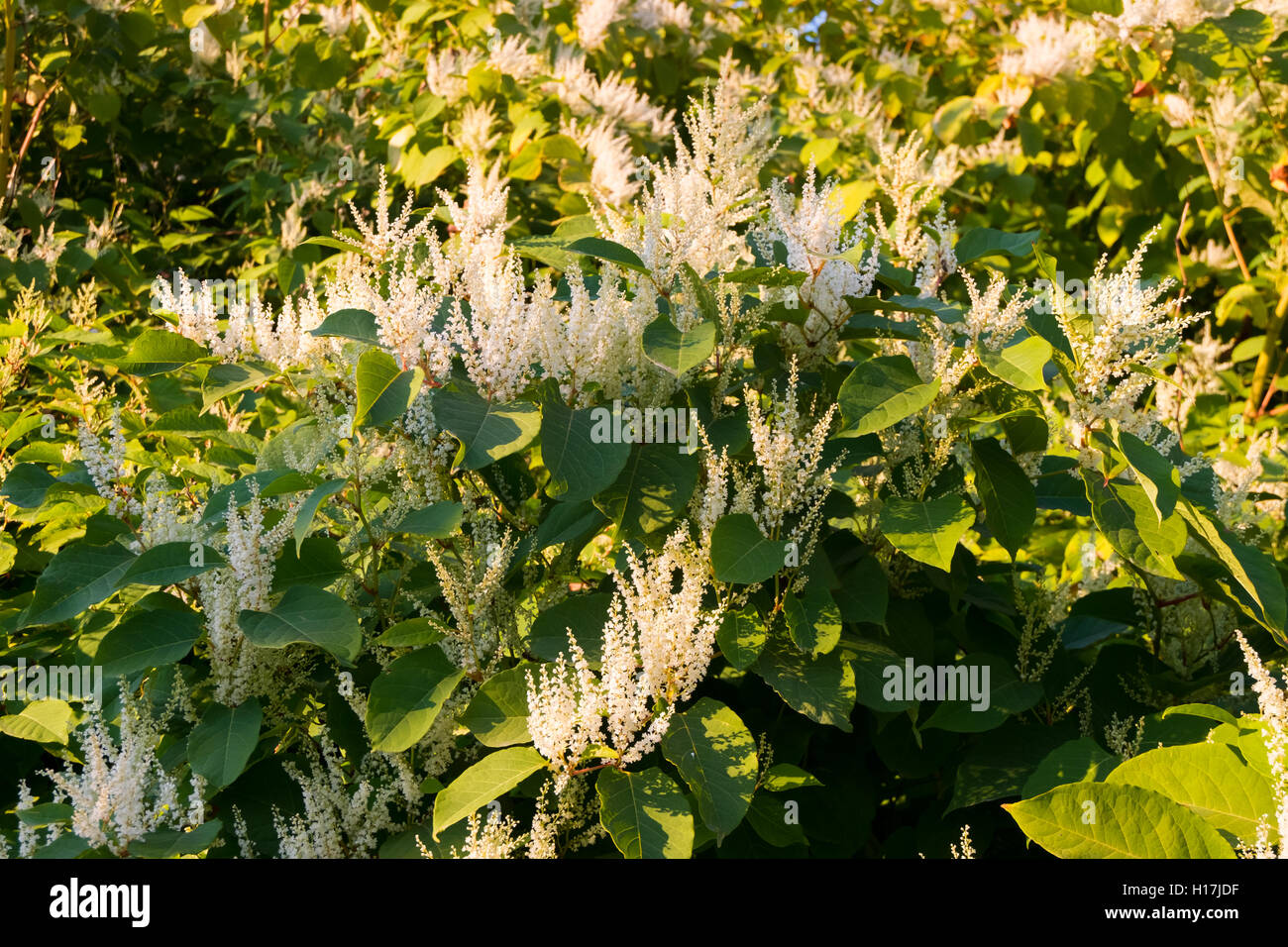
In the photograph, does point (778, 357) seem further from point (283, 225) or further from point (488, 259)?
point (283, 225)

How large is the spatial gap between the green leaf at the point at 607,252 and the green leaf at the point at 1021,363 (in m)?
0.72

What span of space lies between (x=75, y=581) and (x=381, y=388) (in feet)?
2.54

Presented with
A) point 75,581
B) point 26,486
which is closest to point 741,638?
point 75,581

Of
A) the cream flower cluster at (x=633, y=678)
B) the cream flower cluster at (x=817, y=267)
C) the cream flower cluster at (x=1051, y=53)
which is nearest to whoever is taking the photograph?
the cream flower cluster at (x=633, y=678)

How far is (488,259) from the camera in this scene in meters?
2.44

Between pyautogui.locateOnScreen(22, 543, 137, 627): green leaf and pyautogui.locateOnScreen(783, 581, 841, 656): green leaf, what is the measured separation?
4.29ft

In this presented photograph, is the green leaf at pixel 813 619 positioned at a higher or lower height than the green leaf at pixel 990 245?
lower

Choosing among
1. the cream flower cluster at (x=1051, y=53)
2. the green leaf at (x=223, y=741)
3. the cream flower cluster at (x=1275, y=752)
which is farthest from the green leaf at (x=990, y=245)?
the cream flower cluster at (x=1051, y=53)

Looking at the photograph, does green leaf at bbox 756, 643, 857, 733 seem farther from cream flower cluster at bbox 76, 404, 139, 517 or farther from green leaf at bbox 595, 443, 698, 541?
cream flower cluster at bbox 76, 404, 139, 517

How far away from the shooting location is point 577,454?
2.14 m

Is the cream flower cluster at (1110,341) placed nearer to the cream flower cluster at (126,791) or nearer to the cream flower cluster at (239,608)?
the cream flower cluster at (239,608)

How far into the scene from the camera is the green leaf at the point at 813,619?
207cm

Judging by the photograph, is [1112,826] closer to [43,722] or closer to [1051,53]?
[43,722]

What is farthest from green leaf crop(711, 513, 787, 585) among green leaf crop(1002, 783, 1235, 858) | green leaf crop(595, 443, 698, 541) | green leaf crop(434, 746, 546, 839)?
green leaf crop(1002, 783, 1235, 858)
